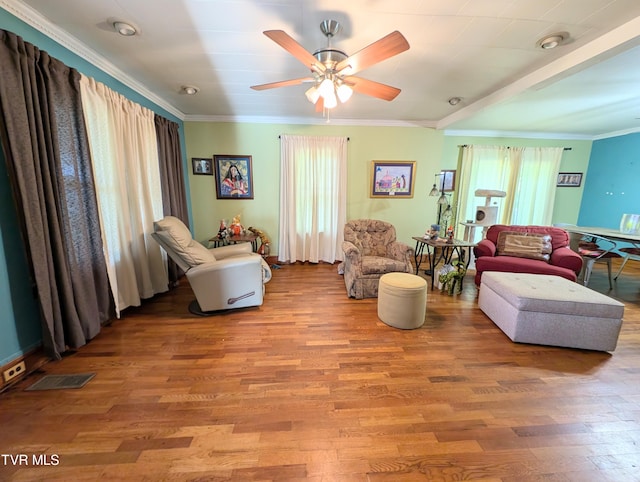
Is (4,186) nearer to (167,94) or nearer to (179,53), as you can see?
(179,53)

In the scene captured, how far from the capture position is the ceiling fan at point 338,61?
1.45 meters

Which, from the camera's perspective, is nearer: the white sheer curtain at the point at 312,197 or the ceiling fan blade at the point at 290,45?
the ceiling fan blade at the point at 290,45

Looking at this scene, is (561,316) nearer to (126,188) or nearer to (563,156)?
(126,188)

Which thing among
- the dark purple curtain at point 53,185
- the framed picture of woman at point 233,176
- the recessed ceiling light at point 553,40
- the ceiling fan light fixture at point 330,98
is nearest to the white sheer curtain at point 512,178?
the recessed ceiling light at point 553,40

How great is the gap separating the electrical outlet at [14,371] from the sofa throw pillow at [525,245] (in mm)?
4845

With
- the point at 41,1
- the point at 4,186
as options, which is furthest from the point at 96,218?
the point at 41,1

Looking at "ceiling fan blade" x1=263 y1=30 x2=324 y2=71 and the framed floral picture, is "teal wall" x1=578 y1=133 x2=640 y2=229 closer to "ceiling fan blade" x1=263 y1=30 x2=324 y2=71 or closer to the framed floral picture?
the framed floral picture

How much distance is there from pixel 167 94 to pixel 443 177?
4.61 meters

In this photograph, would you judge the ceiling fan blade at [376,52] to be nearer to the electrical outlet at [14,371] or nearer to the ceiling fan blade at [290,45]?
the ceiling fan blade at [290,45]

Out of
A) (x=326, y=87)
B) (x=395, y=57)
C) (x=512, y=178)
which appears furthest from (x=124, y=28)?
(x=512, y=178)

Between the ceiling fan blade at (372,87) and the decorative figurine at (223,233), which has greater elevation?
the ceiling fan blade at (372,87)

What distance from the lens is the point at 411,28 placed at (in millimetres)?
1785

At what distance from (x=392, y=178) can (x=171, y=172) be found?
3.50 meters

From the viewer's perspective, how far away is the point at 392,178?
441 centimetres
